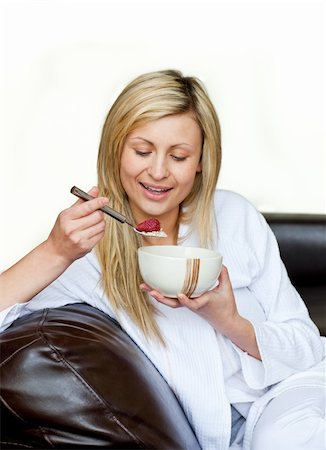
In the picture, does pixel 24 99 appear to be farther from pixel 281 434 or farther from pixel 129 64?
pixel 281 434

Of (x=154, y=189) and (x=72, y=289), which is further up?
(x=154, y=189)

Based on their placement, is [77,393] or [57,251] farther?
[57,251]

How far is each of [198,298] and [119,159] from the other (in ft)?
1.41

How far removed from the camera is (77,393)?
4.19 feet

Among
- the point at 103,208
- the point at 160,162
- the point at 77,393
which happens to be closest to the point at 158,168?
the point at 160,162

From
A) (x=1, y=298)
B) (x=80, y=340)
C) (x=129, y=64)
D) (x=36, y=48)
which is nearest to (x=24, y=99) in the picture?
(x=36, y=48)

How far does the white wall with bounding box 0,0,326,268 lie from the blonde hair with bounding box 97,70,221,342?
4.98 ft

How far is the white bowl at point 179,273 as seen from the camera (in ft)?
4.62

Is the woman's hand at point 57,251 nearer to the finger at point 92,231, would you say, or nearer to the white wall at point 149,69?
the finger at point 92,231

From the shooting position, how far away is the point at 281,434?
4.86 feet

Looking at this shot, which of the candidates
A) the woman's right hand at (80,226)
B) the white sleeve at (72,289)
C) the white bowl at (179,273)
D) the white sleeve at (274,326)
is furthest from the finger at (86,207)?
the white sleeve at (274,326)

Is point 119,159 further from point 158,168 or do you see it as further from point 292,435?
point 292,435

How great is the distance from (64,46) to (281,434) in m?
2.29

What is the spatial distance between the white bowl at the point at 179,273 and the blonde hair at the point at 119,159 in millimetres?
242
